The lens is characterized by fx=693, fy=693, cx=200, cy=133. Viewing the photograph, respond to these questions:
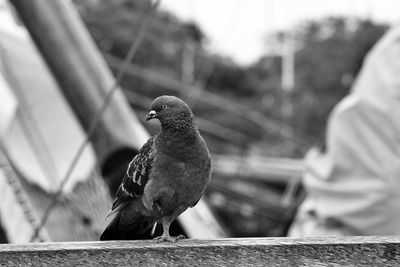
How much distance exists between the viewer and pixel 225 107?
Answer: 8.13m

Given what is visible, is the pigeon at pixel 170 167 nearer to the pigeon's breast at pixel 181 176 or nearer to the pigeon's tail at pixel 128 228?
the pigeon's breast at pixel 181 176

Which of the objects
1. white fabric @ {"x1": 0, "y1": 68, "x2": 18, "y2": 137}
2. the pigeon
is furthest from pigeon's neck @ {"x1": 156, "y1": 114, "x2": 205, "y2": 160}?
white fabric @ {"x1": 0, "y1": 68, "x2": 18, "y2": 137}

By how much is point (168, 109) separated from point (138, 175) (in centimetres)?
34

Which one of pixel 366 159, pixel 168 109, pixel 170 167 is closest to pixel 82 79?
pixel 366 159

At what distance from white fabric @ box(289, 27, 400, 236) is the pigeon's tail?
2008 mm

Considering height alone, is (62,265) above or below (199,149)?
below

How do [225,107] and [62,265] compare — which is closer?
[62,265]

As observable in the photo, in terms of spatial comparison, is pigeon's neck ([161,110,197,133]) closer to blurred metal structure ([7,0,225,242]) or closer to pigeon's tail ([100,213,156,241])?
pigeon's tail ([100,213,156,241])

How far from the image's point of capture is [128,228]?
268 cm

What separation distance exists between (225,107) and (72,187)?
4.13 meters

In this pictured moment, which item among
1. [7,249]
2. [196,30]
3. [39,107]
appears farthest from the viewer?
[196,30]

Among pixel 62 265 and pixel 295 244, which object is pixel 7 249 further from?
pixel 295 244

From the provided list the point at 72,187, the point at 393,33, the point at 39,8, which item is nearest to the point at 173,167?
the point at 72,187

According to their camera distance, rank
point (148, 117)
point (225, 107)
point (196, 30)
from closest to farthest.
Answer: point (148, 117) → point (225, 107) → point (196, 30)
